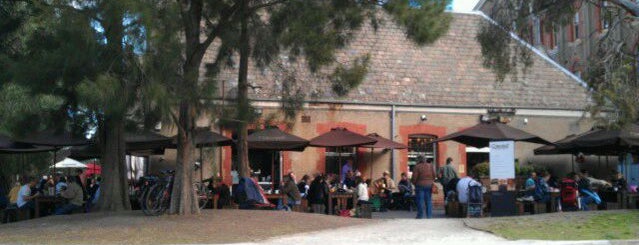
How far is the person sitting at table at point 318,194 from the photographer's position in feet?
61.2

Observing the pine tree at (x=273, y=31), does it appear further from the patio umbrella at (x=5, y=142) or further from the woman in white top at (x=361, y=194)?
the patio umbrella at (x=5, y=142)

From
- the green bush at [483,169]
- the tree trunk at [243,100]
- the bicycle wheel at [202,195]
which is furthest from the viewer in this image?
the green bush at [483,169]

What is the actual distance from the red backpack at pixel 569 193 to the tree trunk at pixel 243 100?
6881mm

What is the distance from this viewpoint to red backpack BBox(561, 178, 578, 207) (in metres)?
17.6

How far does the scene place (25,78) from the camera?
43.8ft

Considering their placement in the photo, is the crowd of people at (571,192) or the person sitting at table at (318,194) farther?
the person sitting at table at (318,194)

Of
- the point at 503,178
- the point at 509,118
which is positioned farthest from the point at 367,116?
the point at 503,178

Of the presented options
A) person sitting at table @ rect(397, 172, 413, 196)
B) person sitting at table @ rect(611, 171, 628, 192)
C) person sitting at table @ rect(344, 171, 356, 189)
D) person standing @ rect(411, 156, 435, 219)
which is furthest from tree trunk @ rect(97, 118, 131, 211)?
person sitting at table @ rect(611, 171, 628, 192)

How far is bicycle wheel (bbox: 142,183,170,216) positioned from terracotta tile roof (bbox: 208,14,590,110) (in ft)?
35.9

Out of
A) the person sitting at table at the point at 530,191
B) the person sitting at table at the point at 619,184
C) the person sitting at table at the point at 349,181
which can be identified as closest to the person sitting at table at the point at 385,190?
the person sitting at table at the point at 349,181

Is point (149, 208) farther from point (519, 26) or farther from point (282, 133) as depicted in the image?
point (519, 26)

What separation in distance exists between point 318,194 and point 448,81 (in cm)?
1013

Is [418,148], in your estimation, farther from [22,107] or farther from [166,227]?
[166,227]

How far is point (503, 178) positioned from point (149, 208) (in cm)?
717
